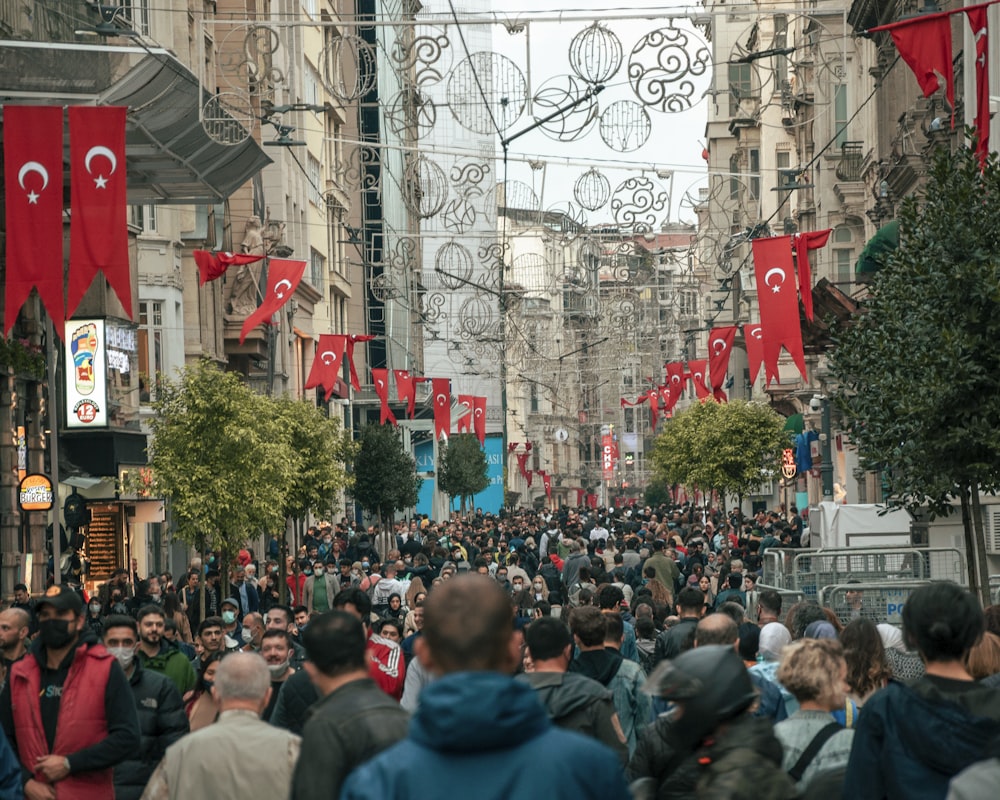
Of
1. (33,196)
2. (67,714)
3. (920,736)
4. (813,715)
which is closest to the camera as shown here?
(920,736)

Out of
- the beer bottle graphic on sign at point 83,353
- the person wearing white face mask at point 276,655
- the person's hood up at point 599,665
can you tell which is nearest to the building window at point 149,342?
the beer bottle graphic on sign at point 83,353

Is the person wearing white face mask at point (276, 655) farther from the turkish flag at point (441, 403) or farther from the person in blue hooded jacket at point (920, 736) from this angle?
the turkish flag at point (441, 403)

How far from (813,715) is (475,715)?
9.32 ft

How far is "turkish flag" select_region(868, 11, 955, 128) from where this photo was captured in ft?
54.0

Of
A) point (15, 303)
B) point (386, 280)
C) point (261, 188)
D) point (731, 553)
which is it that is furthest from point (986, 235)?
point (261, 188)

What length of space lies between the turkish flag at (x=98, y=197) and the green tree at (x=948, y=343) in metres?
8.29

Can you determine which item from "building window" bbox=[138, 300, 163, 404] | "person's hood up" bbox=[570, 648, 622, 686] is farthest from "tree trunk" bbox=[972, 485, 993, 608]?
"building window" bbox=[138, 300, 163, 404]

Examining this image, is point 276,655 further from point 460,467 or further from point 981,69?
point 460,467

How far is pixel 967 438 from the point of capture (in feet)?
52.2

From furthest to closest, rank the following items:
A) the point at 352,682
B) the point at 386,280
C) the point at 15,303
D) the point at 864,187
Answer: the point at 864,187
the point at 386,280
the point at 15,303
the point at 352,682

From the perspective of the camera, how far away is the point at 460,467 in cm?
8669

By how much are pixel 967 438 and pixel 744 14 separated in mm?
6158

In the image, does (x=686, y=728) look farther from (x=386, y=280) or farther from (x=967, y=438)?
(x=386, y=280)

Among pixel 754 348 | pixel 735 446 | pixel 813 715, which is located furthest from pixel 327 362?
pixel 813 715
